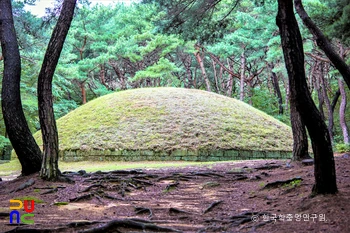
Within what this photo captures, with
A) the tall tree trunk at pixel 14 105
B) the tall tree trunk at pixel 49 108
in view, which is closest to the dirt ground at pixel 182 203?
Answer: the tall tree trunk at pixel 49 108

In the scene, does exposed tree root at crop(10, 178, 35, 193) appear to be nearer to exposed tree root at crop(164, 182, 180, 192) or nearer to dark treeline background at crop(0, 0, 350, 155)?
exposed tree root at crop(164, 182, 180, 192)

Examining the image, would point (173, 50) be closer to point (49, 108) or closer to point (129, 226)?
point (49, 108)

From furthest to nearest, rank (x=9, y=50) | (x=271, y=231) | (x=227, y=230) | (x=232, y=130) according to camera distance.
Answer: (x=232, y=130)
(x=9, y=50)
(x=227, y=230)
(x=271, y=231)

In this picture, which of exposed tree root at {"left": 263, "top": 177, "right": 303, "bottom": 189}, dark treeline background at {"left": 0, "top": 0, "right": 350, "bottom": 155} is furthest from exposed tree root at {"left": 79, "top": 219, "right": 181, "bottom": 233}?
dark treeline background at {"left": 0, "top": 0, "right": 350, "bottom": 155}

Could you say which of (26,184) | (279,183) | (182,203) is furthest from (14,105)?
(279,183)

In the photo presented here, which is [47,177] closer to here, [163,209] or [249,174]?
[163,209]

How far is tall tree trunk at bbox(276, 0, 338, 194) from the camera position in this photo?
3852mm

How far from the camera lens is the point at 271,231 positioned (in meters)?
3.16

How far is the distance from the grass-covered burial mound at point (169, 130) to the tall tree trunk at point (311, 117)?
9.08 metres

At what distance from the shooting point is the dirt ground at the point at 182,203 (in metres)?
3.34

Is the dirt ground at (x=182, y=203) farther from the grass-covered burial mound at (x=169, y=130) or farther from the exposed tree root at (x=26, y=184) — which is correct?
the grass-covered burial mound at (x=169, y=130)

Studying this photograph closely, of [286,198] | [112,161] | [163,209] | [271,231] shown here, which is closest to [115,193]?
[163,209]

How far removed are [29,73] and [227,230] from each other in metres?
14.7

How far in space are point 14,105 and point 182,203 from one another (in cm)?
384
